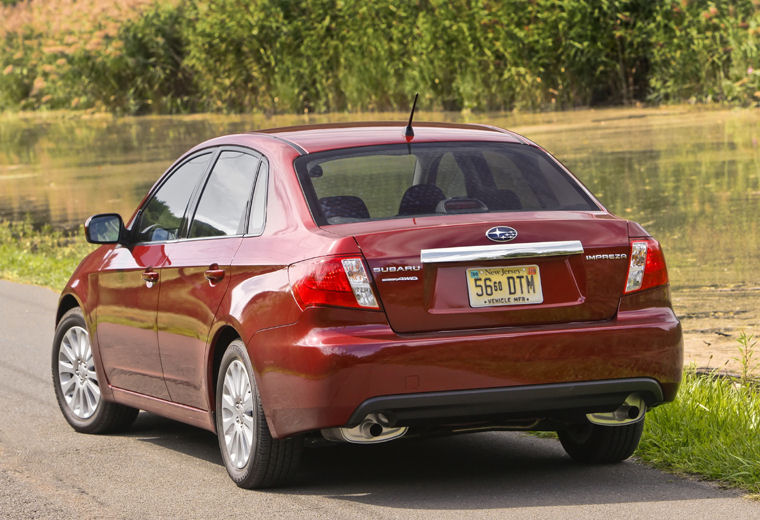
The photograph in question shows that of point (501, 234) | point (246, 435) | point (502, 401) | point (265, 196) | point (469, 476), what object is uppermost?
point (265, 196)

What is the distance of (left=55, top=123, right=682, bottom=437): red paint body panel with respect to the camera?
606cm

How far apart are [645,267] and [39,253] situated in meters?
12.6

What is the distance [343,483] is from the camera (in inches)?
271

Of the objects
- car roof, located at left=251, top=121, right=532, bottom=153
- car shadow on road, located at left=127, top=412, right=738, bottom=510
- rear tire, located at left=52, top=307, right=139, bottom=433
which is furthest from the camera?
rear tire, located at left=52, top=307, right=139, bottom=433

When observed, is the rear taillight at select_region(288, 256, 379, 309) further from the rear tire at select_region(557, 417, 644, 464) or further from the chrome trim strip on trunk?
the rear tire at select_region(557, 417, 644, 464)

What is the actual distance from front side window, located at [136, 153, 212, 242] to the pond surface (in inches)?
129

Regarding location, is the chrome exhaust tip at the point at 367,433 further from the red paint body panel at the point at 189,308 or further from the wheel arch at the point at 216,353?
the red paint body panel at the point at 189,308

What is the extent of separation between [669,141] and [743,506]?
17.0 metres

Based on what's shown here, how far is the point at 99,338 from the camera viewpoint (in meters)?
8.24

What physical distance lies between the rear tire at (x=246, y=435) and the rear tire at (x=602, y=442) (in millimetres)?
1416

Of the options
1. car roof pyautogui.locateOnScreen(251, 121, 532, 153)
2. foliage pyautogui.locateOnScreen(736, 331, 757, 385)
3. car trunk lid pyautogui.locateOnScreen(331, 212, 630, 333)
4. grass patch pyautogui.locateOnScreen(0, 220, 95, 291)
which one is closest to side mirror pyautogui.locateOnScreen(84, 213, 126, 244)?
car roof pyautogui.locateOnScreen(251, 121, 532, 153)

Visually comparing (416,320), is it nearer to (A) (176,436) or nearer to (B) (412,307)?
(B) (412,307)

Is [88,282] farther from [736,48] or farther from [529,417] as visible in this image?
[736,48]

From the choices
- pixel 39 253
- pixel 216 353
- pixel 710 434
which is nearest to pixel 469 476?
pixel 710 434
